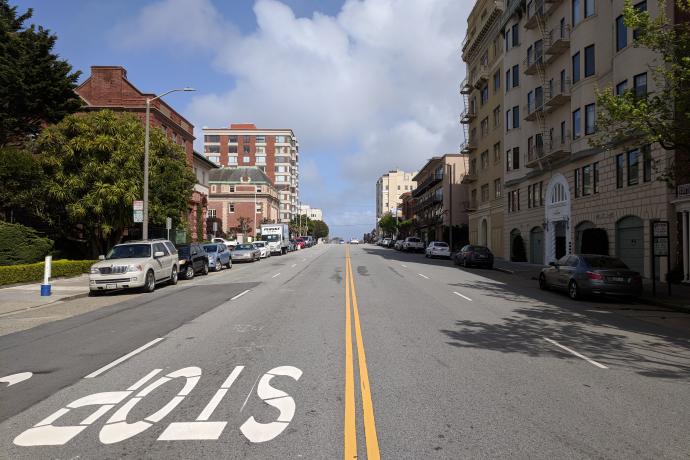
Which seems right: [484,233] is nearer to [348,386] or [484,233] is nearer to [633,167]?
[633,167]

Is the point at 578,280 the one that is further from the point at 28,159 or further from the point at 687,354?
the point at 28,159

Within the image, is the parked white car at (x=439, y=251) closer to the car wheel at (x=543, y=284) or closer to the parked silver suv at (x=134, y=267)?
the car wheel at (x=543, y=284)

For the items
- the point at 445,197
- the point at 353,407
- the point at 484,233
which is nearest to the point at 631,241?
the point at 353,407

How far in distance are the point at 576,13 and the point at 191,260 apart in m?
24.5

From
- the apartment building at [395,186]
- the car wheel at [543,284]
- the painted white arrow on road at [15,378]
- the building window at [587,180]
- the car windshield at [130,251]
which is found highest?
the apartment building at [395,186]

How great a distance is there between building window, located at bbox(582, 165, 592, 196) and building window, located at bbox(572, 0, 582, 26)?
8.05 m

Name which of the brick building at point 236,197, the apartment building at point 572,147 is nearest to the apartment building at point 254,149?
the brick building at point 236,197

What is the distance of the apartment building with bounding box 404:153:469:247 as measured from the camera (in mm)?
63562

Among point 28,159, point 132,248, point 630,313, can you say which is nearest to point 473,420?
point 630,313

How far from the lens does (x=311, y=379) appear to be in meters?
6.16

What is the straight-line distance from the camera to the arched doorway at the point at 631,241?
2212 centimetres

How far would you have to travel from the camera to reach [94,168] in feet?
78.4

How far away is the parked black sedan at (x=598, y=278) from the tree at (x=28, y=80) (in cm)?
2761

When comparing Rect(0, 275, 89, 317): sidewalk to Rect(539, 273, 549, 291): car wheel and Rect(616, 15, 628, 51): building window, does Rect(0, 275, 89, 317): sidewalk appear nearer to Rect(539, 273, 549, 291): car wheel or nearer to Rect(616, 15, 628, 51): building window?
Rect(539, 273, 549, 291): car wheel
